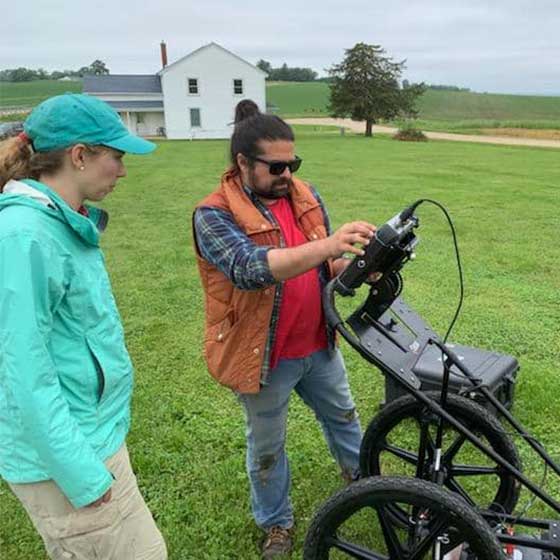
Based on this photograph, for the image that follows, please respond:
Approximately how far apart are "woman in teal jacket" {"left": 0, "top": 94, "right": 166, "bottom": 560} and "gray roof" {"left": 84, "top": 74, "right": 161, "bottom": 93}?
4461 centimetres

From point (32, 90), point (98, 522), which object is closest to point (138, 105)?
point (32, 90)

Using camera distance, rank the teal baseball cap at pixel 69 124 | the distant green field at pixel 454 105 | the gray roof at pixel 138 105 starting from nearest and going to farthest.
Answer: the teal baseball cap at pixel 69 124
the gray roof at pixel 138 105
the distant green field at pixel 454 105

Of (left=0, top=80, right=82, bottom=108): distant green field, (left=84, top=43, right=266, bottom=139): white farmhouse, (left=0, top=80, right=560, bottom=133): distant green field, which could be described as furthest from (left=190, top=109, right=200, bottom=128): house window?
(left=0, top=80, right=82, bottom=108): distant green field

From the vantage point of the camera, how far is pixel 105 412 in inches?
71.6

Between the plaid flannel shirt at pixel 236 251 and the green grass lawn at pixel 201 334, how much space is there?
1.16 m

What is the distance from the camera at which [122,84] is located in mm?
43375

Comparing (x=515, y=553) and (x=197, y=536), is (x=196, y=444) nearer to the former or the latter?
(x=197, y=536)

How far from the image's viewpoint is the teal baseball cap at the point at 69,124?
1624 mm

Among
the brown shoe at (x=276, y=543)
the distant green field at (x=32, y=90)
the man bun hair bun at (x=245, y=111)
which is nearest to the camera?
the man bun hair bun at (x=245, y=111)

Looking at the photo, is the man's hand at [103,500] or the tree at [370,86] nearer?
the man's hand at [103,500]

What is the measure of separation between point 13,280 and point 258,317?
1029mm

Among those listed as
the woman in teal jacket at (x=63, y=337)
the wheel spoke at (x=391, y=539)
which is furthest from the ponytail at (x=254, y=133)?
the wheel spoke at (x=391, y=539)

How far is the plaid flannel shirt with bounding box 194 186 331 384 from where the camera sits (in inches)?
80.1

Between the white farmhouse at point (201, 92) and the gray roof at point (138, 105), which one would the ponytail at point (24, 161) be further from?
the gray roof at point (138, 105)
